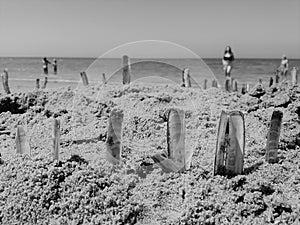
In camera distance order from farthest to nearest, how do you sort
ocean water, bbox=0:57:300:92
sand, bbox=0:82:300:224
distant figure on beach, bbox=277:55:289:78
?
distant figure on beach, bbox=277:55:289:78
ocean water, bbox=0:57:300:92
sand, bbox=0:82:300:224

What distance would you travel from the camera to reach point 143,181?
3738 mm

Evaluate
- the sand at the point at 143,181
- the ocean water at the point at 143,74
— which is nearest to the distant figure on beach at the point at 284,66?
the ocean water at the point at 143,74

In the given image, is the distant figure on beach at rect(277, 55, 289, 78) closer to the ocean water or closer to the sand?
the ocean water

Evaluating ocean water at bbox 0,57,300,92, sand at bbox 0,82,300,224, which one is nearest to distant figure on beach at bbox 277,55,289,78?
ocean water at bbox 0,57,300,92

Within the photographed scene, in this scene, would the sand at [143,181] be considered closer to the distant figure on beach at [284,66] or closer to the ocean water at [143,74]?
the ocean water at [143,74]

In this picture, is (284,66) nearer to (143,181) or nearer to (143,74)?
(143,74)

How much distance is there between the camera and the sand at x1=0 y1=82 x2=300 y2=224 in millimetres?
3197

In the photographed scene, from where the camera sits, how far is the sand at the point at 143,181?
10.5 ft

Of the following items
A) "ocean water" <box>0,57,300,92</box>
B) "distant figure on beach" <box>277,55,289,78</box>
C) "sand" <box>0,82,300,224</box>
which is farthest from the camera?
"distant figure on beach" <box>277,55,289,78</box>

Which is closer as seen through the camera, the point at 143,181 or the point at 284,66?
the point at 143,181

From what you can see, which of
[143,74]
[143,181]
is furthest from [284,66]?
[143,181]

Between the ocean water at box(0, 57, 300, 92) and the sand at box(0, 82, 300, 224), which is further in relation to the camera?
the ocean water at box(0, 57, 300, 92)

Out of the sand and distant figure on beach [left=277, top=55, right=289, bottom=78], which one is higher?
distant figure on beach [left=277, top=55, right=289, bottom=78]

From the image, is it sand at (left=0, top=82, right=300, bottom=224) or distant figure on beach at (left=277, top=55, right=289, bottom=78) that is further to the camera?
distant figure on beach at (left=277, top=55, right=289, bottom=78)
